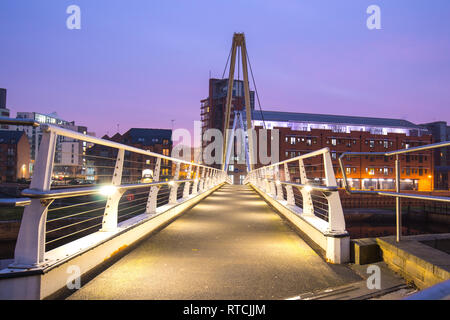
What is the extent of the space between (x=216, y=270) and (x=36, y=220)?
79.0 inches

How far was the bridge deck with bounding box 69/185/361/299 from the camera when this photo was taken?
307 centimetres

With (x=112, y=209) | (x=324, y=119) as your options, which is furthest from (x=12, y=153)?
(x=112, y=209)

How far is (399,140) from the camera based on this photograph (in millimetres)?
67250

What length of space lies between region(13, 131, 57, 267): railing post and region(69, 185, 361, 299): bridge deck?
532 mm

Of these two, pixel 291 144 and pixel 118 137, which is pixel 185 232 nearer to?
pixel 291 144

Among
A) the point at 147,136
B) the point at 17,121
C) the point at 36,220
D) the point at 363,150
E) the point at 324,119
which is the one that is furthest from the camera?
the point at 147,136

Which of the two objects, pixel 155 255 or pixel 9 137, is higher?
pixel 9 137

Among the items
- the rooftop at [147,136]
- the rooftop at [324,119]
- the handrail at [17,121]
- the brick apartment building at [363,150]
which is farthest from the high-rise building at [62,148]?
the rooftop at [324,119]

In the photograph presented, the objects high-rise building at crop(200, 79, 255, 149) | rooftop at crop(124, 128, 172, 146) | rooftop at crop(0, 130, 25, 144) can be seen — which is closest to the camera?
rooftop at crop(0, 130, 25, 144)

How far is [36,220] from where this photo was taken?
8.96ft

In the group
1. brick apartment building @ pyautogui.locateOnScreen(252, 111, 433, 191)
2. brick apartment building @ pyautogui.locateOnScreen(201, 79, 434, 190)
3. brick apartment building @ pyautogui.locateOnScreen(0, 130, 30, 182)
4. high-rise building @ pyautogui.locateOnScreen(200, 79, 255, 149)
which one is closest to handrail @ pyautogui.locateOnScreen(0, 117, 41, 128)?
brick apartment building @ pyautogui.locateOnScreen(201, 79, 434, 190)

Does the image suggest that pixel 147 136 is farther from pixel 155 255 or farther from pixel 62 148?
pixel 155 255

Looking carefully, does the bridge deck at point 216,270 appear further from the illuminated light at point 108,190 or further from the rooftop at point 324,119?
the rooftop at point 324,119

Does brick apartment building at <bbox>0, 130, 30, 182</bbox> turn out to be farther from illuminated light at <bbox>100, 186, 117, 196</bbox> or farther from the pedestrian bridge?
illuminated light at <bbox>100, 186, 117, 196</bbox>
